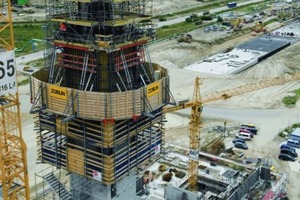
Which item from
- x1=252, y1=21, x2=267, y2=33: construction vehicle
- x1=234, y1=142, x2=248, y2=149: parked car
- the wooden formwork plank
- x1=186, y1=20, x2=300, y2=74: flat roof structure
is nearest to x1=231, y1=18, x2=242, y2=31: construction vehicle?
x1=252, y1=21, x2=267, y2=33: construction vehicle

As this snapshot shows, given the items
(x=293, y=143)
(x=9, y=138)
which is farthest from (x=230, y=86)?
(x=9, y=138)

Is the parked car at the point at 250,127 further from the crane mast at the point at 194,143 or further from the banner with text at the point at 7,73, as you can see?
the banner with text at the point at 7,73

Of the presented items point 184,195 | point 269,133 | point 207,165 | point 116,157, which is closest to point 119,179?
point 116,157

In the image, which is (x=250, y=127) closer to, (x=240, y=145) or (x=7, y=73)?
(x=240, y=145)

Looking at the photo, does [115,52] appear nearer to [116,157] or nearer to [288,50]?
[116,157]

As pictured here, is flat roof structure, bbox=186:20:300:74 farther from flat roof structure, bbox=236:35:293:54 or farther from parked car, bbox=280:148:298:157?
parked car, bbox=280:148:298:157
